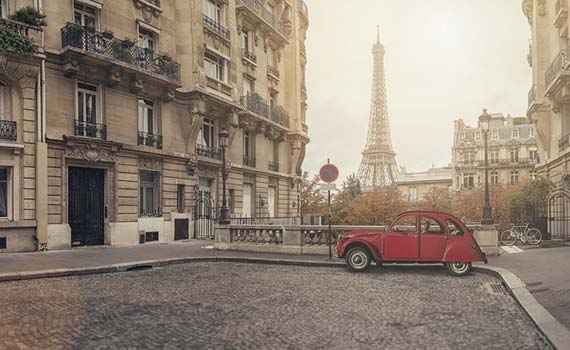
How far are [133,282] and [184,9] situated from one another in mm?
17221

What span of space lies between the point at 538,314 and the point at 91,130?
16905 millimetres

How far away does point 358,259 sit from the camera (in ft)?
37.6

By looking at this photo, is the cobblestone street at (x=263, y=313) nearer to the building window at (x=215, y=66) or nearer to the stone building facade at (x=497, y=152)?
the building window at (x=215, y=66)

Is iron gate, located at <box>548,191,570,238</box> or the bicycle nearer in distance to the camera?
the bicycle

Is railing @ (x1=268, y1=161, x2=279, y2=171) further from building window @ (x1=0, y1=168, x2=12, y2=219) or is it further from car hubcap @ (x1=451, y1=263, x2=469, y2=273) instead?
car hubcap @ (x1=451, y1=263, x2=469, y2=273)

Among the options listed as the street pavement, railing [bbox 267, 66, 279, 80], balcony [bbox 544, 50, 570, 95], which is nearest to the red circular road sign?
the street pavement

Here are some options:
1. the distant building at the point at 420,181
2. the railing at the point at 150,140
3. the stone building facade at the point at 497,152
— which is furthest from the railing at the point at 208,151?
the distant building at the point at 420,181

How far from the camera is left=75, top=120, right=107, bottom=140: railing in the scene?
1789 centimetres

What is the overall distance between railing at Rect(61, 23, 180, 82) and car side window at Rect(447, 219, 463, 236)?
14526mm

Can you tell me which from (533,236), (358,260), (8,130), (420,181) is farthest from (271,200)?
(420,181)

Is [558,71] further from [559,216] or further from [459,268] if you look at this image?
[459,268]

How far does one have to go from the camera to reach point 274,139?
109 feet

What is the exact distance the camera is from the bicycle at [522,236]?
61.7 ft

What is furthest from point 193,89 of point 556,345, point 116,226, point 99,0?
point 556,345
